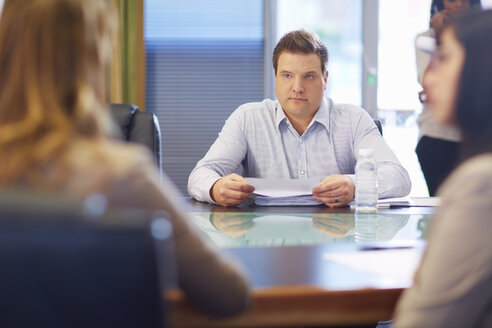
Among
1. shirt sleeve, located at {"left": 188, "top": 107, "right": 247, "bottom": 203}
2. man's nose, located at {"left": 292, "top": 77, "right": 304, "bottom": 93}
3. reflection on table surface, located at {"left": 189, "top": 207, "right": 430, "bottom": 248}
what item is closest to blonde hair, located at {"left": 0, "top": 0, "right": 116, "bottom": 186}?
reflection on table surface, located at {"left": 189, "top": 207, "right": 430, "bottom": 248}

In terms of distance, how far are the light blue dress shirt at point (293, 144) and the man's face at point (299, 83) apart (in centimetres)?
6

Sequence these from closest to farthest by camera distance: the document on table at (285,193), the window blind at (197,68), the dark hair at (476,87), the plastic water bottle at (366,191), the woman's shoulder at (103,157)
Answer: the woman's shoulder at (103,157), the dark hair at (476,87), the plastic water bottle at (366,191), the document on table at (285,193), the window blind at (197,68)

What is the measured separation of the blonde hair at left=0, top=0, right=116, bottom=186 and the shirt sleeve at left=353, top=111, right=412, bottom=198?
168 cm

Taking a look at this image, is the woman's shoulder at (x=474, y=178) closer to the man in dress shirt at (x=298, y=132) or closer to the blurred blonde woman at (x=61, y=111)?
the blurred blonde woman at (x=61, y=111)

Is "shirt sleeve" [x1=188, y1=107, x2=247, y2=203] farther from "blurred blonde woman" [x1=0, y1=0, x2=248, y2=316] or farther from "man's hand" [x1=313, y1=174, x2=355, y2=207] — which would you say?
"blurred blonde woman" [x1=0, y1=0, x2=248, y2=316]

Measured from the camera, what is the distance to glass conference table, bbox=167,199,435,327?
1.07 meters

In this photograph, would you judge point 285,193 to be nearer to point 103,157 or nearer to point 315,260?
point 315,260

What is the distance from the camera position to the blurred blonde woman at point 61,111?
83 cm

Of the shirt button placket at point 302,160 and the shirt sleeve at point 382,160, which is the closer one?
the shirt sleeve at point 382,160

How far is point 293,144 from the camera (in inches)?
108

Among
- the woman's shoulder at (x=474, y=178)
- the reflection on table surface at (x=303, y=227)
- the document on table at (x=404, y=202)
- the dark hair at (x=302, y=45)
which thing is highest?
the dark hair at (x=302, y=45)

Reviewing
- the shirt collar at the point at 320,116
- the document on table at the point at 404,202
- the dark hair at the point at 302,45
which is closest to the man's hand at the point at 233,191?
the document on table at the point at 404,202

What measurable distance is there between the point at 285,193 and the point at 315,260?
3.03ft

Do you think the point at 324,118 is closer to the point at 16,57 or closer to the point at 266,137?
the point at 266,137
